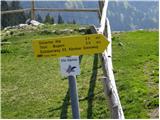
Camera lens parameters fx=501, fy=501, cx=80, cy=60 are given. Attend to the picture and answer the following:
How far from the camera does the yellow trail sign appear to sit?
20.0 feet

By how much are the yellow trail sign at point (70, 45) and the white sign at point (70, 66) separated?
83 millimetres

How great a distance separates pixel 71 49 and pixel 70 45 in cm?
5

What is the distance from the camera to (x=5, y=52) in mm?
15766

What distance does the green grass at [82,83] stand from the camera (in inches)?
378

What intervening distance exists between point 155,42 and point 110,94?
834 cm

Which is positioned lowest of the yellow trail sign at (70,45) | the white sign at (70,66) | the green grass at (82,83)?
the green grass at (82,83)

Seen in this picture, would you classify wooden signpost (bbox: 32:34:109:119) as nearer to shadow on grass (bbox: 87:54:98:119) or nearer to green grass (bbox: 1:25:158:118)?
green grass (bbox: 1:25:158:118)

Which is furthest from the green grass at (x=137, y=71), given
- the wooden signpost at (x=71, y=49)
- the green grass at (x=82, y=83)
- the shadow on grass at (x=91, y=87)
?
the wooden signpost at (x=71, y=49)

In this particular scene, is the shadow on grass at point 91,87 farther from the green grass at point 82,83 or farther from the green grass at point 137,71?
the green grass at point 137,71

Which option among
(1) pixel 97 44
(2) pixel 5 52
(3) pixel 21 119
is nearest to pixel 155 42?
(2) pixel 5 52

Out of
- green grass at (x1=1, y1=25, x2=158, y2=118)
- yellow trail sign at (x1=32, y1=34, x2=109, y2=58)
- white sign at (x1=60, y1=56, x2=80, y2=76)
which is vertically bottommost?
green grass at (x1=1, y1=25, x2=158, y2=118)

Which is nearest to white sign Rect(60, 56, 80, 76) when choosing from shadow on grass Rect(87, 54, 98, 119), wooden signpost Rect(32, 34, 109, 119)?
wooden signpost Rect(32, 34, 109, 119)

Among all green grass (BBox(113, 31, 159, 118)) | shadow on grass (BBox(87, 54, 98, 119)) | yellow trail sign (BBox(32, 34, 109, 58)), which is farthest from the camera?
shadow on grass (BBox(87, 54, 98, 119))

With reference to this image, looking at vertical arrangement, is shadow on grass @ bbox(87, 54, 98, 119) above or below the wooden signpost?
below
